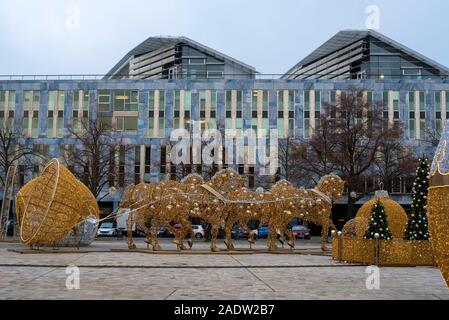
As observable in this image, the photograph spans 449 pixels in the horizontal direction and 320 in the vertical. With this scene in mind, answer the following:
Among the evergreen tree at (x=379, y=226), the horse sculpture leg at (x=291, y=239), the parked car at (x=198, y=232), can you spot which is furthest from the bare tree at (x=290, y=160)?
the evergreen tree at (x=379, y=226)

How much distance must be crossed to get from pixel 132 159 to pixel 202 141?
36.1ft

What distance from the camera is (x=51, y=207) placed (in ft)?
79.1

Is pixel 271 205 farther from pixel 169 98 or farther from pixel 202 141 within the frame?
pixel 169 98

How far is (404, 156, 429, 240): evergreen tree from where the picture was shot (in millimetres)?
19453

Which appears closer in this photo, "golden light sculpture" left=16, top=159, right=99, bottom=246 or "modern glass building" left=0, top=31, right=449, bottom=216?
"golden light sculpture" left=16, top=159, right=99, bottom=246

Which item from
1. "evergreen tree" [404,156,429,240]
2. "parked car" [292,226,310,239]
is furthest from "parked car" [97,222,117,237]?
"evergreen tree" [404,156,429,240]

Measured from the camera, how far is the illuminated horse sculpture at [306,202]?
25.8 m

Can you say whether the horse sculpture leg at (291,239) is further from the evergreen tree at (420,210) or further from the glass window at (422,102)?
the glass window at (422,102)

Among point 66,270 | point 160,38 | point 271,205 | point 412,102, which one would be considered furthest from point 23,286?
point 160,38

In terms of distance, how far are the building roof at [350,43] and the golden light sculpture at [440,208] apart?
7634 cm

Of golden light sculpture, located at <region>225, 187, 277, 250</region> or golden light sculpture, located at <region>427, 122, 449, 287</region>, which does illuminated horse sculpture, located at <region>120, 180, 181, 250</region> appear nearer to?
golden light sculpture, located at <region>225, 187, 277, 250</region>

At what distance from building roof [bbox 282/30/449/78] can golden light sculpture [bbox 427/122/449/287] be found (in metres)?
76.3

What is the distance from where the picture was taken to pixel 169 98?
206ft
